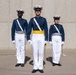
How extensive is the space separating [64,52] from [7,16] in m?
2.96

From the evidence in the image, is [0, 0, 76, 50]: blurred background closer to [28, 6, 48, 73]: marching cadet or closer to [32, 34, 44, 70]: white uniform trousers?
[28, 6, 48, 73]: marching cadet

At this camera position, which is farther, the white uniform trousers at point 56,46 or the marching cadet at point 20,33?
the white uniform trousers at point 56,46

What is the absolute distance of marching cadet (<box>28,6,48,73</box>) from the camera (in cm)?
829

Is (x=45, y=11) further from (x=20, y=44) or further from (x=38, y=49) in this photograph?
(x=38, y=49)

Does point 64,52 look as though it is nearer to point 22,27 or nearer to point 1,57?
point 1,57

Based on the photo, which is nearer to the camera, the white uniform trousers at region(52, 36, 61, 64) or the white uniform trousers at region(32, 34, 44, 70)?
the white uniform trousers at region(32, 34, 44, 70)

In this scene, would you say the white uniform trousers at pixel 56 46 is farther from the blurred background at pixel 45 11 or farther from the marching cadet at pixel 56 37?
the blurred background at pixel 45 11

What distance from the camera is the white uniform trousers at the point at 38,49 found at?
8.28 m

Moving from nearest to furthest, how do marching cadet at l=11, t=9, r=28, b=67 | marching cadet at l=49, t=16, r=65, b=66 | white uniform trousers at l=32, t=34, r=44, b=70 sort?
white uniform trousers at l=32, t=34, r=44, b=70 → marching cadet at l=11, t=9, r=28, b=67 → marching cadet at l=49, t=16, r=65, b=66

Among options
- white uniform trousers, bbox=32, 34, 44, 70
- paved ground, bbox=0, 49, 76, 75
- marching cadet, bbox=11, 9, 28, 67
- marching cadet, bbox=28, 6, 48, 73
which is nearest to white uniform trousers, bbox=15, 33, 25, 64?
marching cadet, bbox=11, 9, 28, 67

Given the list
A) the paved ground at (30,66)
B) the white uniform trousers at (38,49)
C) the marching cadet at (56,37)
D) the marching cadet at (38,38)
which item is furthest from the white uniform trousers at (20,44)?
the marching cadet at (56,37)

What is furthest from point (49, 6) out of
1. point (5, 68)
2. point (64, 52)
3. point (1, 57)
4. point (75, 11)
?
point (5, 68)

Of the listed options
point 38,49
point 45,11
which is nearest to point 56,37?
point 38,49

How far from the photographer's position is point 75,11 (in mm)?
12758
